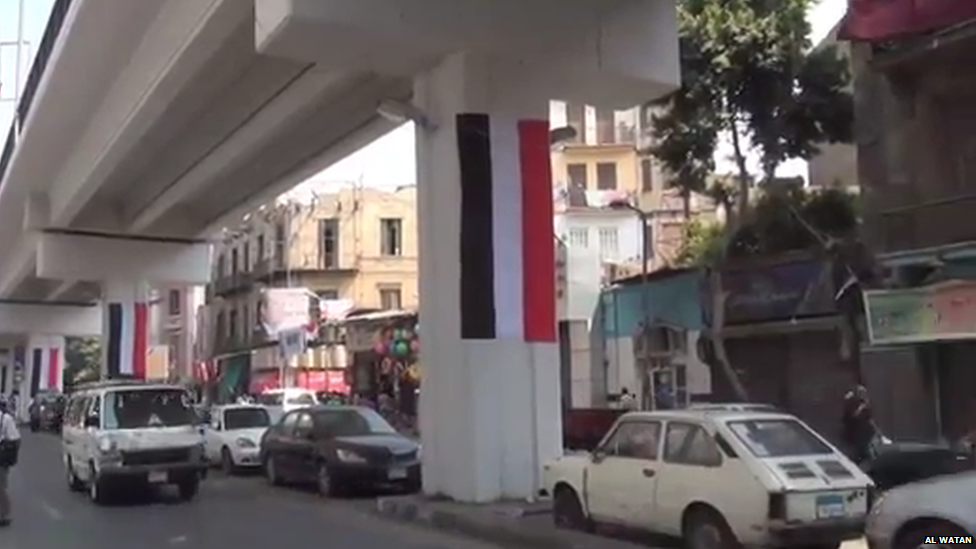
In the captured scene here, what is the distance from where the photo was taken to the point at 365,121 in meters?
26.3

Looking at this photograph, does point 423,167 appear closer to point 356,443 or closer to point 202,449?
point 356,443

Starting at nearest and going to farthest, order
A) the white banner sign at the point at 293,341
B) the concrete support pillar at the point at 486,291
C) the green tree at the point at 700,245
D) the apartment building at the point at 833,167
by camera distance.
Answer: the concrete support pillar at the point at 486,291 → the green tree at the point at 700,245 → the apartment building at the point at 833,167 → the white banner sign at the point at 293,341

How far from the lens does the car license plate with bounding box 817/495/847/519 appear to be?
11.2 meters

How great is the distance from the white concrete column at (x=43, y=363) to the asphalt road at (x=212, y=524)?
55.4 m

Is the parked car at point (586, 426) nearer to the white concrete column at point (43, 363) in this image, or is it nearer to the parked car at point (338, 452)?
the parked car at point (338, 452)

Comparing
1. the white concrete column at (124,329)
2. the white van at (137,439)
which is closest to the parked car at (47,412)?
the white concrete column at (124,329)

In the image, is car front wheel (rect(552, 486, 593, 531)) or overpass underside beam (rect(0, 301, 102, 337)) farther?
overpass underside beam (rect(0, 301, 102, 337))

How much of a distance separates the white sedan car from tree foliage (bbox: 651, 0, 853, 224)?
1116 centimetres

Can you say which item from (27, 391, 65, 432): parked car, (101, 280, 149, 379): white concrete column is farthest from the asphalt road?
(27, 391, 65, 432): parked car

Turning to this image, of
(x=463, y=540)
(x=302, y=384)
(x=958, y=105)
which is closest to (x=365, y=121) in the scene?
(x=958, y=105)

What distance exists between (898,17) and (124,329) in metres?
31.6

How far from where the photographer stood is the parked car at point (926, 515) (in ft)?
28.5

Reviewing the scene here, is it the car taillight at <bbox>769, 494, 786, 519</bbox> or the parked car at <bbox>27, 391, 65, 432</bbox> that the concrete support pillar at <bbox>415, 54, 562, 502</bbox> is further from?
the parked car at <bbox>27, 391, 65, 432</bbox>

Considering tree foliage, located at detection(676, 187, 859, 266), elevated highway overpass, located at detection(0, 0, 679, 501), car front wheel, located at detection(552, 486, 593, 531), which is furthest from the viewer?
tree foliage, located at detection(676, 187, 859, 266)
